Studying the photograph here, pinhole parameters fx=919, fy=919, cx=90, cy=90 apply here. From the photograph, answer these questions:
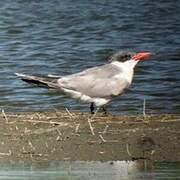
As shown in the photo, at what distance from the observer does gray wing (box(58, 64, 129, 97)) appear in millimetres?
12086

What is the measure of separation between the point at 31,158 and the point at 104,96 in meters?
3.18

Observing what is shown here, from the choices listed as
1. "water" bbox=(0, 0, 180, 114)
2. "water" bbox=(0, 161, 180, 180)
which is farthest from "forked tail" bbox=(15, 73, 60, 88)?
"water" bbox=(0, 161, 180, 180)

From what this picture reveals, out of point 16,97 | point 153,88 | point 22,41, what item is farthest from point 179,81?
point 22,41

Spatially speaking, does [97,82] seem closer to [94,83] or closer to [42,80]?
[94,83]

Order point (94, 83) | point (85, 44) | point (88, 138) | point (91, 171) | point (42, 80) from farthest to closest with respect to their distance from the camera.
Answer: point (85, 44) → point (94, 83) → point (42, 80) → point (88, 138) → point (91, 171)

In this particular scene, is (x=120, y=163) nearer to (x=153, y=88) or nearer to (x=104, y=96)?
(x=104, y=96)

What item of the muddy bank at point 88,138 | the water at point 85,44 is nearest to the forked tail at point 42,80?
the muddy bank at point 88,138

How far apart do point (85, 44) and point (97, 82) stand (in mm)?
8584

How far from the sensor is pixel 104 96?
481 inches

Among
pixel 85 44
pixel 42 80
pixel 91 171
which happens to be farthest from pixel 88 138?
pixel 85 44

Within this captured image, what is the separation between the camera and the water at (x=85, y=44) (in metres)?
15.5

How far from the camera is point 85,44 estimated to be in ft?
67.8

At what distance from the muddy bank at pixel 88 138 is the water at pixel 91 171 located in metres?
0.31

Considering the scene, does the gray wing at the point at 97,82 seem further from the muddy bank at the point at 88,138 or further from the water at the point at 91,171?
the water at the point at 91,171
